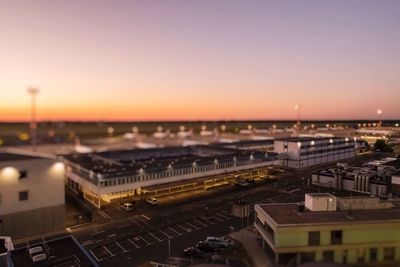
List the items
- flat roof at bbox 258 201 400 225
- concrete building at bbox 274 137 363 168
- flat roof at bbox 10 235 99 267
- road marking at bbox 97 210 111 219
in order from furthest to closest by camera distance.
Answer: concrete building at bbox 274 137 363 168 → road marking at bbox 97 210 111 219 → flat roof at bbox 258 201 400 225 → flat roof at bbox 10 235 99 267

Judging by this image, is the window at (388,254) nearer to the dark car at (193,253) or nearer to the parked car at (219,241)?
the parked car at (219,241)

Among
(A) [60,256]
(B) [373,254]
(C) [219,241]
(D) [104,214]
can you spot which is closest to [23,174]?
(D) [104,214]

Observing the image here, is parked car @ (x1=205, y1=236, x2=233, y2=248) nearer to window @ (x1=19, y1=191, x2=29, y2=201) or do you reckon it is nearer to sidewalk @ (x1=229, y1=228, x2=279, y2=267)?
sidewalk @ (x1=229, y1=228, x2=279, y2=267)

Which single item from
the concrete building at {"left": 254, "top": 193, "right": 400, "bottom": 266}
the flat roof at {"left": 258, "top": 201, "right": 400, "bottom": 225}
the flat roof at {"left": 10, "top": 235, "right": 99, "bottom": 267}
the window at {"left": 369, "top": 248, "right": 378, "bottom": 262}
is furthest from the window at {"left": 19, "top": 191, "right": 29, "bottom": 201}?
the window at {"left": 369, "top": 248, "right": 378, "bottom": 262}

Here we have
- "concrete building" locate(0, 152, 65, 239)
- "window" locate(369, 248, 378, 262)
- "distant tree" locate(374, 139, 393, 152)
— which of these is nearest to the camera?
"window" locate(369, 248, 378, 262)

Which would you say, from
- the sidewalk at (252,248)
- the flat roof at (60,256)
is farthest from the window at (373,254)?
the flat roof at (60,256)

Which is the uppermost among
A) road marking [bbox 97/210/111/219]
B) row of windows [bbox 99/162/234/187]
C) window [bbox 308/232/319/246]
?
Result: row of windows [bbox 99/162/234/187]

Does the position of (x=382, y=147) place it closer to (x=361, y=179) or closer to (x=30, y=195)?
(x=361, y=179)

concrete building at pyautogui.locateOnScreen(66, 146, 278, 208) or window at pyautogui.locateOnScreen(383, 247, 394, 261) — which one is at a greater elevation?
→ concrete building at pyautogui.locateOnScreen(66, 146, 278, 208)
